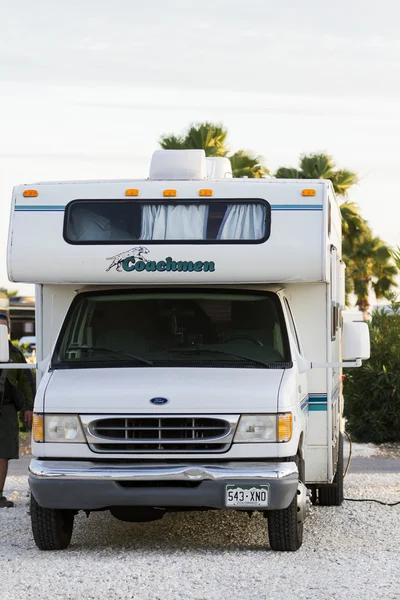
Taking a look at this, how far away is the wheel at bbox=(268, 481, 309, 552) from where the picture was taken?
7.95 metres

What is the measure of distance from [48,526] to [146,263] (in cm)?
199

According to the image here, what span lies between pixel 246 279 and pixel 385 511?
10.6 ft

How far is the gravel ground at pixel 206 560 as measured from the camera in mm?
6938

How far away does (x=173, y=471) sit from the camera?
7723 millimetres

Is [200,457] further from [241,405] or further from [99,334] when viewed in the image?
[99,334]

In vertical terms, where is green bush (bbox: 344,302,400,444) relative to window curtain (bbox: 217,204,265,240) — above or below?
below

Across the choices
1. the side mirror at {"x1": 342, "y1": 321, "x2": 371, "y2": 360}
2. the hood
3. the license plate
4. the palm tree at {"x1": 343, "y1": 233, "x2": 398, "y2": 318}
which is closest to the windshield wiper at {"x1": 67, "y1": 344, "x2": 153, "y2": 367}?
the hood

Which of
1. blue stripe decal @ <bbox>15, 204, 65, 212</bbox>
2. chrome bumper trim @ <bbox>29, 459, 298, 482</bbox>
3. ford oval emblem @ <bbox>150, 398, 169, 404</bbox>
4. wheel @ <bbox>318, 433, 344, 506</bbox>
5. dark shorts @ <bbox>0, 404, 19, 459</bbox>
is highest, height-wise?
blue stripe decal @ <bbox>15, 204, 65, 212</bbox>

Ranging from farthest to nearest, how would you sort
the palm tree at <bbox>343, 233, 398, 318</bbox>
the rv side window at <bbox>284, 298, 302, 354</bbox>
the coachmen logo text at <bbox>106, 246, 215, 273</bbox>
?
the palm tree at <bbox>343, 233, 398, 318</bbox>
the rv side window at <bbox>284, 298, 302, 354</bbox>
the coachmen logo text at <bbox>106, 246, 215, 273</bbox>

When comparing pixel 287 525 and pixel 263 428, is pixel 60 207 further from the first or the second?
pixel 287 525

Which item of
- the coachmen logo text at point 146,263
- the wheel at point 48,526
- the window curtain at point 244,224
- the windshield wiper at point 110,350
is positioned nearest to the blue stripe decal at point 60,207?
the window curtain at point 244,224

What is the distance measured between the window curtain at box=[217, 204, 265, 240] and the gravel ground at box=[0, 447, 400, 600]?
2253 mm

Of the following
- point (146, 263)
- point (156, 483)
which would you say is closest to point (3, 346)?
point (146, 263)

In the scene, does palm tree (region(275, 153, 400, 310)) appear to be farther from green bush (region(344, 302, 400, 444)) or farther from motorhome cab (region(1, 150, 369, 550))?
motorhome cab (region(1, 150, 369, 550))
